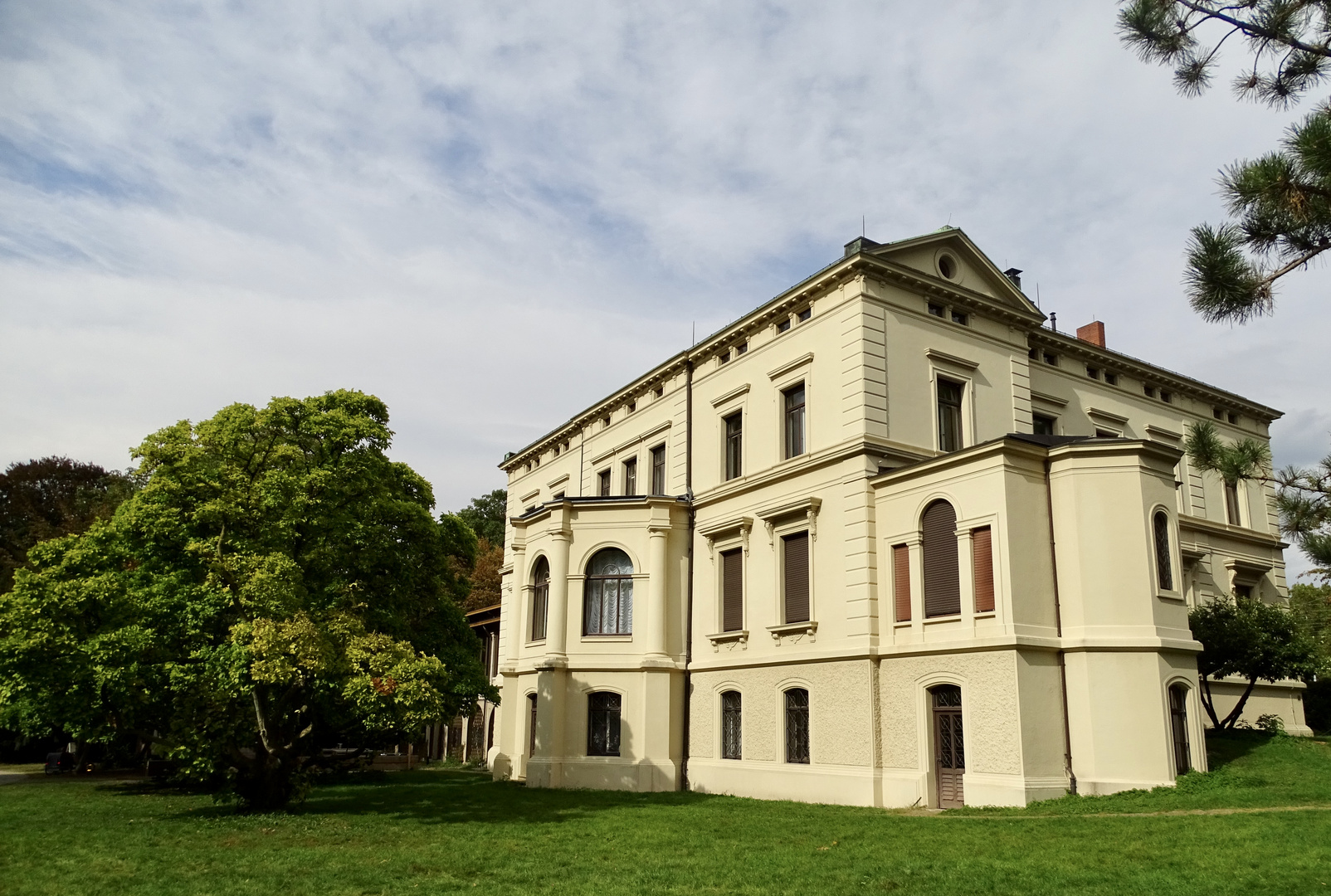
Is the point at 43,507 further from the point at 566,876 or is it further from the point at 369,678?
the point at 566,876

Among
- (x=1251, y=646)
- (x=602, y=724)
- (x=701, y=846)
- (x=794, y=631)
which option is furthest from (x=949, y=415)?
(x=701, y=846)

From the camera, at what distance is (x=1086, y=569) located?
64.1ft

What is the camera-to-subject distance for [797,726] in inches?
920

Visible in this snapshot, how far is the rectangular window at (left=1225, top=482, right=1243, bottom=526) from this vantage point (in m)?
32.2

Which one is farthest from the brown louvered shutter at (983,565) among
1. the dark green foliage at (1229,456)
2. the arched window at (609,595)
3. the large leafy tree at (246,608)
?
the large leafy tree at (246,608)

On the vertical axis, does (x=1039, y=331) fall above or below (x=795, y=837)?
above

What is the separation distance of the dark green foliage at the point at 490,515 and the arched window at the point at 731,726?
45178mm

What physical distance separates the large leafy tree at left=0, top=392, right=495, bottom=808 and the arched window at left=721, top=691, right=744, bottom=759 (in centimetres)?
713

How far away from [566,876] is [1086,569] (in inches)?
488

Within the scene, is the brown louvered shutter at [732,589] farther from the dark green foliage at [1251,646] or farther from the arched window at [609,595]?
the dark green foliage at [1251,646]

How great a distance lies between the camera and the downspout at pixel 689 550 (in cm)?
2666

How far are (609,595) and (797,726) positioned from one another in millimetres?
7125

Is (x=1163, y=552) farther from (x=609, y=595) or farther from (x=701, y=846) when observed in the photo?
(x=609, y=595)

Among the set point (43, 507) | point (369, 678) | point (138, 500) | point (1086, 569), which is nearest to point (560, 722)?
point (369, 678)
